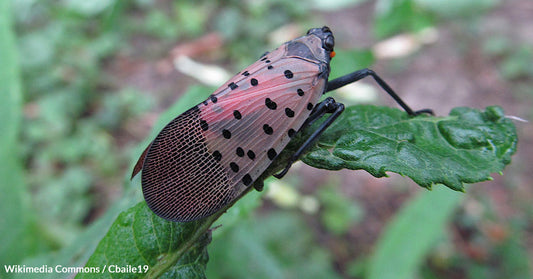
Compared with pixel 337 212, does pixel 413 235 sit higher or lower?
higher

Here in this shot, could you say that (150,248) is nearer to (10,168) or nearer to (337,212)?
(10,168)

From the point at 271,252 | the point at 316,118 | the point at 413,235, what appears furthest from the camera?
the point at 271,252

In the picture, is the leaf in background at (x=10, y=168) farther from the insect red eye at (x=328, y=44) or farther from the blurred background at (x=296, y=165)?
the insect red eye at (x=328, y=44)

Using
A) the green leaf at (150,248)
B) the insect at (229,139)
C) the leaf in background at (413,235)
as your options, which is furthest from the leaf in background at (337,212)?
the green leaf at (150,248)

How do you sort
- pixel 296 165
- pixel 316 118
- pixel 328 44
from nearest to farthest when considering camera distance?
pixel 316 118 → pixel 328 44 → pixel 296 165

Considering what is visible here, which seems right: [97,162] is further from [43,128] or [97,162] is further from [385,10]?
[385,10]

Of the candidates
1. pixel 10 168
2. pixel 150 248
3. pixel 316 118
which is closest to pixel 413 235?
pixel 316 118

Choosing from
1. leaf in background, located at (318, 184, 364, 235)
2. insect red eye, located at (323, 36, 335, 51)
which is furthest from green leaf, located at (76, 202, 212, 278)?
leaf in background, located at (318, 184, 364, 235)
